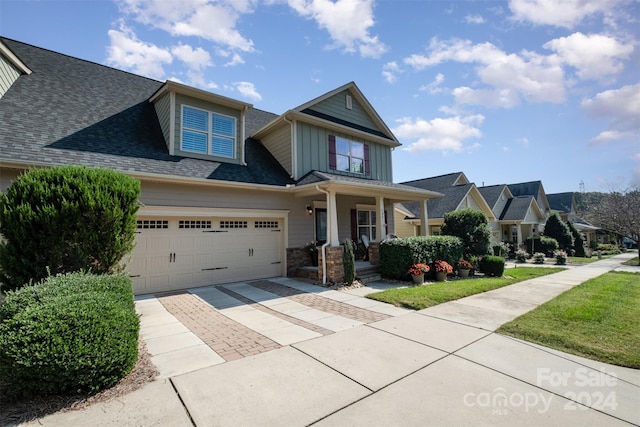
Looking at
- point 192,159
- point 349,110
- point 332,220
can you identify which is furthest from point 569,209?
point 192,159

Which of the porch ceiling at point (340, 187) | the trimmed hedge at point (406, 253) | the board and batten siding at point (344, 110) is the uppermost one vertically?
the board and batten siding at point (344, 110)

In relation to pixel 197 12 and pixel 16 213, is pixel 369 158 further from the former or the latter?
pixel 16 213

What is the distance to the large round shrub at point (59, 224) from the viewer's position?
426 cm

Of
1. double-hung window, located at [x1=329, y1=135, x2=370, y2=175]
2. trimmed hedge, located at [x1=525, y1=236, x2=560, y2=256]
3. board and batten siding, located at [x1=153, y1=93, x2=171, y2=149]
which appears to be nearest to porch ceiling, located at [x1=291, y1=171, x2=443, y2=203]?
double-hung window, located at [x1=329, y1=135, x2=370, y2=175]

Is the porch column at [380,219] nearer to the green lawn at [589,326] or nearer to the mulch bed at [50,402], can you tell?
the green lawn at [589,326]

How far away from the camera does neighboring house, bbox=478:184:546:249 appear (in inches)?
958

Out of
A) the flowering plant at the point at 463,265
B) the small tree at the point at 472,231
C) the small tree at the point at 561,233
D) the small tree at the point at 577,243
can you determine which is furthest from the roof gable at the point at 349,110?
the small tree at the point at 577,243

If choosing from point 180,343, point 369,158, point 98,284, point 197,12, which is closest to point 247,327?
point 180,343

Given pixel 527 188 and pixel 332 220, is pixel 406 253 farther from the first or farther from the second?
pixel 527 188

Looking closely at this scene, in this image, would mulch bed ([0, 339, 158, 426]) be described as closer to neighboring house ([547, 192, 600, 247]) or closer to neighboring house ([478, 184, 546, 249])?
neighboring house ([478, 184, 546, 249])

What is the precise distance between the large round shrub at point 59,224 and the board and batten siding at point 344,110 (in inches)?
349

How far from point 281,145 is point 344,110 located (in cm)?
356

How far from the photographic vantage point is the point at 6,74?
8.16 m

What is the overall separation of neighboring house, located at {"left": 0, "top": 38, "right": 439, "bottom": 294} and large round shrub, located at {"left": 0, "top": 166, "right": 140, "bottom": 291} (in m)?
2.66
